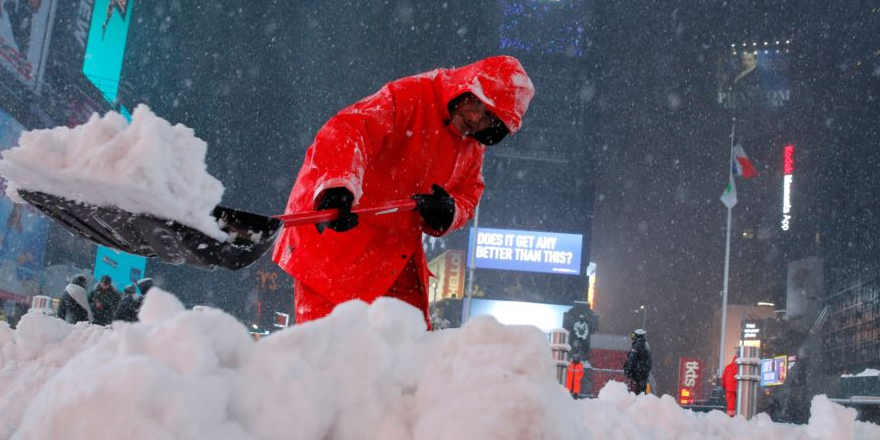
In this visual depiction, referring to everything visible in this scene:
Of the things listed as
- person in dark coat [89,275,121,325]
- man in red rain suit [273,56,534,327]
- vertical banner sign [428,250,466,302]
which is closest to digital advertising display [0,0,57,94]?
person in dark coat [89,275,121,325]

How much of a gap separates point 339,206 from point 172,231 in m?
0.64

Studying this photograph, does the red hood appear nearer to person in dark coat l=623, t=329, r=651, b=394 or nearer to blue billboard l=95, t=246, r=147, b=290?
person in dark coat l=623, t=329, r=651, b=394

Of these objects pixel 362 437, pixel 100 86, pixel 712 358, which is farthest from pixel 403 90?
pixel 712 358

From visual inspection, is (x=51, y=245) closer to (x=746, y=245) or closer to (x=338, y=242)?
(x=338, y=242)

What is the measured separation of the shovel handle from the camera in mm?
2447

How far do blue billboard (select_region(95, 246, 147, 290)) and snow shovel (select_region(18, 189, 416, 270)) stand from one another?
73.3ft

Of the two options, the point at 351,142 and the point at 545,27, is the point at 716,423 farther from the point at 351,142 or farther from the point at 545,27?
the point at 545,27

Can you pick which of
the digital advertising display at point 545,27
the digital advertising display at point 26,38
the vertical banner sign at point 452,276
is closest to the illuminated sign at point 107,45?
the digital advertising display at point 26,38

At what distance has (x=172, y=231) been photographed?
6.93 feet

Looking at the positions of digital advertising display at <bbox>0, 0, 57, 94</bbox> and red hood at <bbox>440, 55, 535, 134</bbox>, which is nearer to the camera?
red hood at <bbox>440, 55, 535, 134</bbox>

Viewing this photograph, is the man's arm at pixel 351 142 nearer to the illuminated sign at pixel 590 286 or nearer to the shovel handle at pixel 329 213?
the shovel handle at pixel 329 213

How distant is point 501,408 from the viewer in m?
1.28

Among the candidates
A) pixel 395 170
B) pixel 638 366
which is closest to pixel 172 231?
pixel 395 170

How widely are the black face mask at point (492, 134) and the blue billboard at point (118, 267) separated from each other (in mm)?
22040
